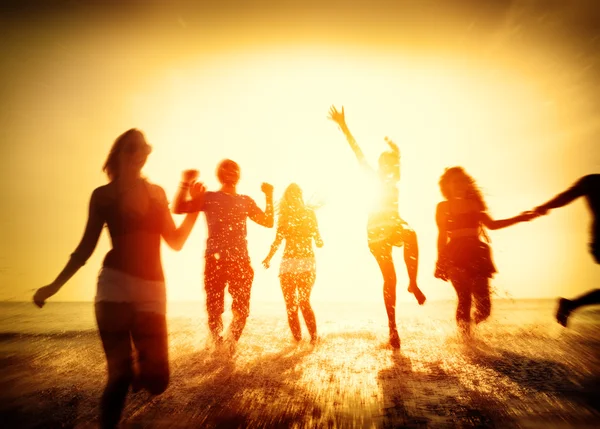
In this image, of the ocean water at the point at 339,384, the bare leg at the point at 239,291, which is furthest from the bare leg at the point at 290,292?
the bare leg at the point at 239,291

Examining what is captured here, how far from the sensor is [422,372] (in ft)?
13.9

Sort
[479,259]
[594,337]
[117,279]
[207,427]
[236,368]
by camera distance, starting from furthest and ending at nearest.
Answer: [594,337] → [479,259] → [236,368] → [207,427] → [117,279]

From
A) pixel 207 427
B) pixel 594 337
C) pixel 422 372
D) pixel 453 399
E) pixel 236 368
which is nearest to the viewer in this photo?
pixel 207 427

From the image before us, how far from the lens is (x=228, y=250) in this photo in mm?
5168

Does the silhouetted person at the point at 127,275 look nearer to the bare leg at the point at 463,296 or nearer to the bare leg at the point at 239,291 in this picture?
the bare leg at the point at 239,291

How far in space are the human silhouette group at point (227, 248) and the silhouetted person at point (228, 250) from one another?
0.04 ft

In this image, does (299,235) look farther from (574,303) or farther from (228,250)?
(574,303)

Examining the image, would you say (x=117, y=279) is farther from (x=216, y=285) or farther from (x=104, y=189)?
(x=216, y=285)

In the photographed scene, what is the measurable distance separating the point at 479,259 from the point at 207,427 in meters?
4.25

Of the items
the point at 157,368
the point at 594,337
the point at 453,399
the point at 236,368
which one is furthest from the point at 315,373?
the point at 594,337

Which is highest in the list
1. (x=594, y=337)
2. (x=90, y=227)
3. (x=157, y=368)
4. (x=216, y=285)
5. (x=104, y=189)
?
(x=104, y=189)

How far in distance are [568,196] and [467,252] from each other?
1.40 meters

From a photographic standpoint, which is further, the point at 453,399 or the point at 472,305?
the point at 472,305

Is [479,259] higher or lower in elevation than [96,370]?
higher
